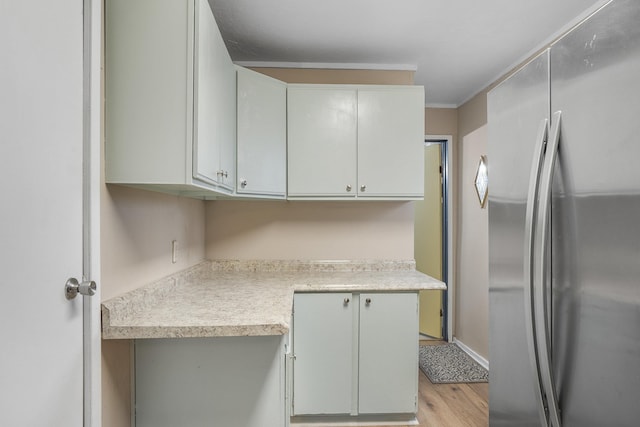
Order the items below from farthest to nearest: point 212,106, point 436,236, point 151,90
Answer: point 436,236, point 212,106, point 151,90

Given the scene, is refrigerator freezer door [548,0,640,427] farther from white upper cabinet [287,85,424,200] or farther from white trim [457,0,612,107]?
white upper cabinet [287,85,424,200]

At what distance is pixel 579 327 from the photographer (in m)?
0.84

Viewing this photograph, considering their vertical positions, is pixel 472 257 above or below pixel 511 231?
below

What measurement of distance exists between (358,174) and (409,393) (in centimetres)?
144

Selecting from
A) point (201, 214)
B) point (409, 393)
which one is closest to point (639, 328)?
point (409, 393)

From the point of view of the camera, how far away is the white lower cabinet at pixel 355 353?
2041 mm

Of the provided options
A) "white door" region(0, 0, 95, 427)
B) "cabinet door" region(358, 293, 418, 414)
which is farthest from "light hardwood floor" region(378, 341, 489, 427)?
"white door" region(0, 0, 95, 427)

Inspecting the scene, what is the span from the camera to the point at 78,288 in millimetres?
1000

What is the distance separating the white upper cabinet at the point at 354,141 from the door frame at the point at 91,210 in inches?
51.1

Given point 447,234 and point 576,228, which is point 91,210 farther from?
point 447,234

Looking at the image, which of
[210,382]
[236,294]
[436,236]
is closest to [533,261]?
[210,382]

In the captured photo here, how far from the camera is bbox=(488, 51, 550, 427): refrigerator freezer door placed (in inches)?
40.6

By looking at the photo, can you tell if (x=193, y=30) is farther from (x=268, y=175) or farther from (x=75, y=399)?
(x=75, y=399)

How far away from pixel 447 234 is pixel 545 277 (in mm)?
2674
